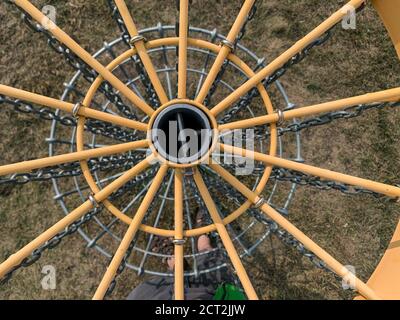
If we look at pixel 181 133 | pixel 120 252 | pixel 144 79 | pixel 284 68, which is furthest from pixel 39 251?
pixel 284 68

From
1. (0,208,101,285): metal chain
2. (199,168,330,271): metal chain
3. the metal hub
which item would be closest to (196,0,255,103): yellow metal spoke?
the metal hub

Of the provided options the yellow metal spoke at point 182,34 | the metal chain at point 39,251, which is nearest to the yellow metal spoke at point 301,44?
the yellow metal spoke at point 182,34

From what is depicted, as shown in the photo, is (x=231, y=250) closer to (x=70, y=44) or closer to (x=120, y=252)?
(x=120, y=252)

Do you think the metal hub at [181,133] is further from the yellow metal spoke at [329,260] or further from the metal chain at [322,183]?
the metal chain at [322,183]

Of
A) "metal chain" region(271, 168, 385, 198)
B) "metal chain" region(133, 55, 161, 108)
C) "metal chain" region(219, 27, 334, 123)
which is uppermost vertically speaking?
"metal chain" region(133, 55, 161, 108)

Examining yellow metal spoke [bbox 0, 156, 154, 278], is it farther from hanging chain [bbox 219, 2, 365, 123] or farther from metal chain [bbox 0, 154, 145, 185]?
hanging chain [bbox 219, 2, 365, 123]

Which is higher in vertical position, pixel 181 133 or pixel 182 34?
pixel 182 34
